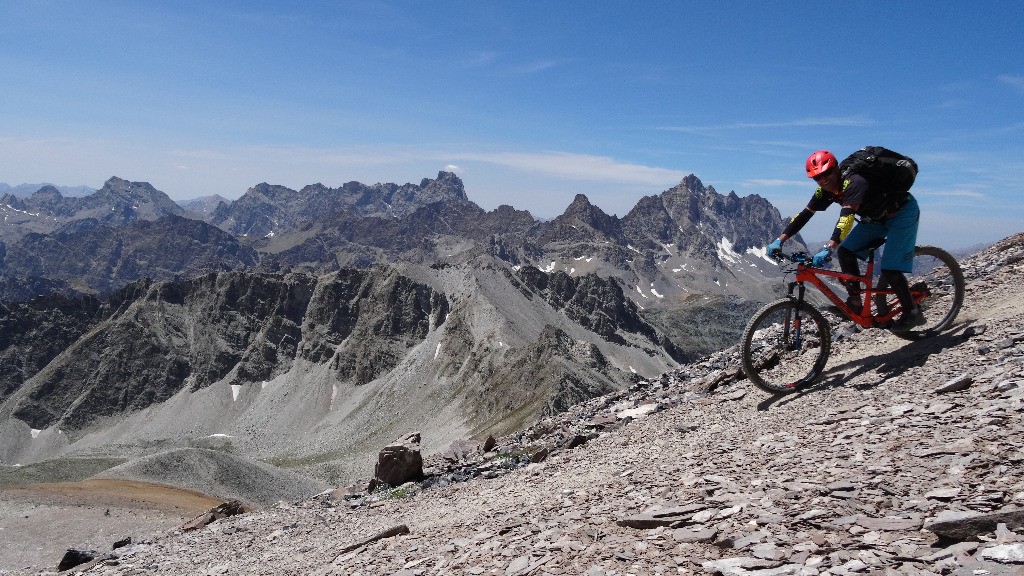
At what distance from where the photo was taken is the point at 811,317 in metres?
12.7

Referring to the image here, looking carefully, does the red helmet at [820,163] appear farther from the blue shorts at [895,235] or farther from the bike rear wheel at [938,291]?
the bike rear wheel at [938,291]

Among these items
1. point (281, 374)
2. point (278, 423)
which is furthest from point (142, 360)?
point (278, 423)

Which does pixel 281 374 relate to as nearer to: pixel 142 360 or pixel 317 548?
pixel 142 360

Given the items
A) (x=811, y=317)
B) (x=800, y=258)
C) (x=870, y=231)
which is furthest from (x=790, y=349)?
(x=870, y=231)

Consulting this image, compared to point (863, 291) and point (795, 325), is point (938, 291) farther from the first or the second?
point (795, 325)

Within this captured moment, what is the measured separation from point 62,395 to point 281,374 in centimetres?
6603

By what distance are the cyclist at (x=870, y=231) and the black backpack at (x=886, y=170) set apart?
117mm

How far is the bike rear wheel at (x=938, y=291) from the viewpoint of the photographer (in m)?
12.4

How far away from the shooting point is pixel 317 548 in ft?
37.6

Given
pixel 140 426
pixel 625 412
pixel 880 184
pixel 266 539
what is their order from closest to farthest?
pixel 880 184
pixel 266 539
pixel 625 412
pixel 140 426

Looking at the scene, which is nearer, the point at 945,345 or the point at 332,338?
the point at 945,345

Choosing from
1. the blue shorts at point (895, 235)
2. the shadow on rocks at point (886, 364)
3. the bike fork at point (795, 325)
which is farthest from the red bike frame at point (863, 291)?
the shadow on rocks at point (886, 364)

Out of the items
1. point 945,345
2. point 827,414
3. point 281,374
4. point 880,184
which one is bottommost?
point 281,374

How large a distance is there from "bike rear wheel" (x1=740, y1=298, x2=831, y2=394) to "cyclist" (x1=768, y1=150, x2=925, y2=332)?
0.94 meters
